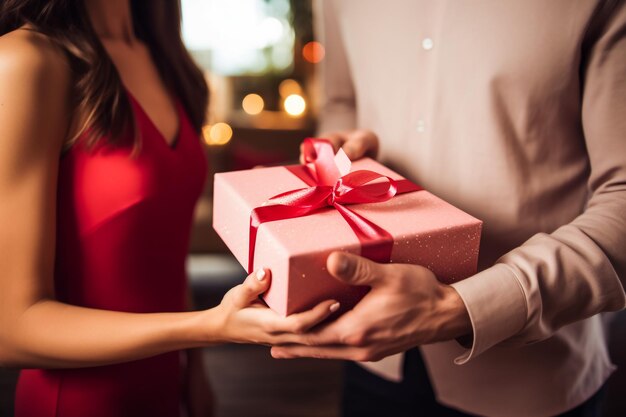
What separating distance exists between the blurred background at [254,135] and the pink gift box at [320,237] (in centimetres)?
177

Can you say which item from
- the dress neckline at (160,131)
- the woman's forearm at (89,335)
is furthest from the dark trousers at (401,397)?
the dress neckline at (160,131)

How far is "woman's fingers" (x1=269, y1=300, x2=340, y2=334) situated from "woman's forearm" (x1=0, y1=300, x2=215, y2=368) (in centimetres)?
18

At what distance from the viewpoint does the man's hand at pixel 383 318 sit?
660 millimetres

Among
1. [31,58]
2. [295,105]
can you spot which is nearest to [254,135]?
[295,105]

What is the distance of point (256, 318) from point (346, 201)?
0.69 ft

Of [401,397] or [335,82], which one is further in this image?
[335,82]

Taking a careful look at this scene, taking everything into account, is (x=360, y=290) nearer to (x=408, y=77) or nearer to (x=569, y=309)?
(x=569, y=309)

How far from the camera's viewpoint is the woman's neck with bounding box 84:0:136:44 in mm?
1030

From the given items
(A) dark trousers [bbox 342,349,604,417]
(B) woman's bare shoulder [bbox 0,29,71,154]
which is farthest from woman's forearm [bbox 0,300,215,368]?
(A) dark trousers [bbox 342,349,604,417]

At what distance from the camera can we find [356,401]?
127cm

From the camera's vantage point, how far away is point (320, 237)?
665mm

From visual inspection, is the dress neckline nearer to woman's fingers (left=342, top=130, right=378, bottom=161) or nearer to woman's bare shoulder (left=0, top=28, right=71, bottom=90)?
woman's bare shoulder (left=0, top=28, right=71, bottom=90)

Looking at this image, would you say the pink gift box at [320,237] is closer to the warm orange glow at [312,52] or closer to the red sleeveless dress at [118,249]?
the red sleeveless dress at [118,249]

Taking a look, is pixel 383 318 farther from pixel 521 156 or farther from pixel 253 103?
pixel 253 103
